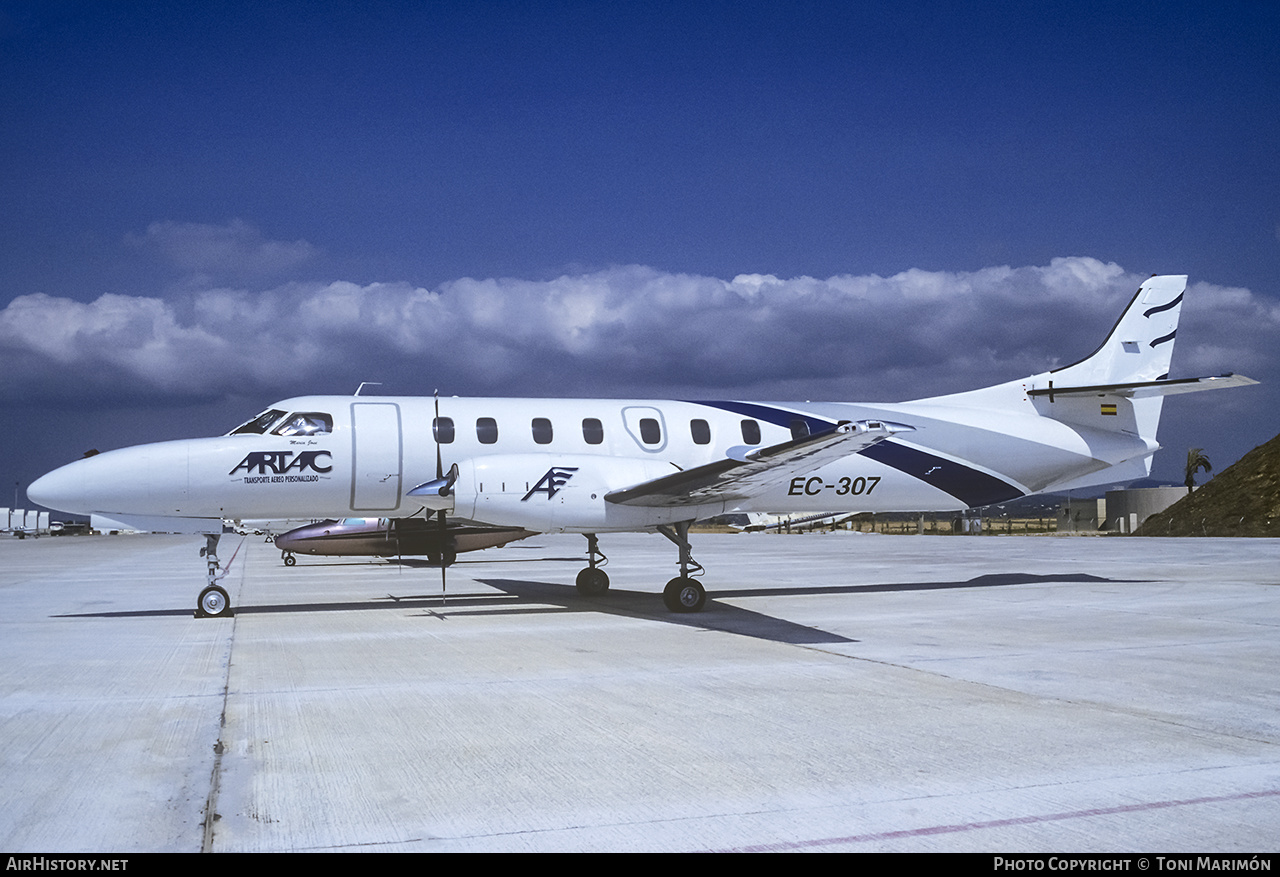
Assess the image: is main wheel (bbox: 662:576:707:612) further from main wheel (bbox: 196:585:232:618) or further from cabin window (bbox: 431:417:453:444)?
main wheel (bbox: 196:585:232:618)

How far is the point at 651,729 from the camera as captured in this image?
6430 millimetres

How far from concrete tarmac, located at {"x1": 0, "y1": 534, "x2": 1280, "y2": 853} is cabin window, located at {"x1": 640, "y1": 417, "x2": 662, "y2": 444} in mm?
2734

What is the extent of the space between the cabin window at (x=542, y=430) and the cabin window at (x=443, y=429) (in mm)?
1290

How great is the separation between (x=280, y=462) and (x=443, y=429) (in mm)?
2362

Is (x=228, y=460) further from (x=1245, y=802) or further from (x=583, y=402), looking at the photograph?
(x=1245, y=802)

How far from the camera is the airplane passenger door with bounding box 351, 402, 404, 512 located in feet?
46.1

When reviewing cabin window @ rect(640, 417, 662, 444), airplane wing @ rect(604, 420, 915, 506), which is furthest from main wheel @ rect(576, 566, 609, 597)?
airplane wing @ rect(604, 420, 915, 506)

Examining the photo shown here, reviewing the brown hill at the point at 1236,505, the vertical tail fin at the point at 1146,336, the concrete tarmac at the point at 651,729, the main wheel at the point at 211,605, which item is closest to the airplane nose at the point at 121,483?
the main wheel at the point at 211,605

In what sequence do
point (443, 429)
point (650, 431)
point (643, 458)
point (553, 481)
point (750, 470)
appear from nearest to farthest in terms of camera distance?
1. point (750, 470)
2. point (553, 481)
3. point (443, 429)
4. point (643, 458)
5. point (650, 431)

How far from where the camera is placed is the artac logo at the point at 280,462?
533 inches

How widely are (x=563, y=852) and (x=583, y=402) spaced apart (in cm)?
1156

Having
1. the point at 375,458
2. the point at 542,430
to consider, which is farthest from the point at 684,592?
the point at 375,458

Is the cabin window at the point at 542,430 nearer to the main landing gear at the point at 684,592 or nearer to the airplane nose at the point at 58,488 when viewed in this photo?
the main landing gear at the point at 684,592

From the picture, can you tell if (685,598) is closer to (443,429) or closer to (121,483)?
(443,429)
